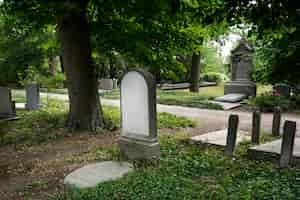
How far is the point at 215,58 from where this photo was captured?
3791 centimetres

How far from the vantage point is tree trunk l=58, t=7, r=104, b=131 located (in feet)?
27.1

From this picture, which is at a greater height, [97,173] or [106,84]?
[106,84]

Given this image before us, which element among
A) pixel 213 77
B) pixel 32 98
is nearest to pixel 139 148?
pixel 32 98

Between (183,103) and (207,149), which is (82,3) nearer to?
(207,149)

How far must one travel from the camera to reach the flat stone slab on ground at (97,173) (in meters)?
4.62

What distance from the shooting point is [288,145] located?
5293mm

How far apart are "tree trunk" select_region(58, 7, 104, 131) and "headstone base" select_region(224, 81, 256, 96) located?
1092 centimetres

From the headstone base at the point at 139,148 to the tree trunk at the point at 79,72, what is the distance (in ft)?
8.48

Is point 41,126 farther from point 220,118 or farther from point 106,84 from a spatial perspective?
point 106,84

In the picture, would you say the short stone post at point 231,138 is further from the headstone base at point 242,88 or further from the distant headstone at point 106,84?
the distant headstone at point 106,84

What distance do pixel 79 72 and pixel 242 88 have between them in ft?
37.5

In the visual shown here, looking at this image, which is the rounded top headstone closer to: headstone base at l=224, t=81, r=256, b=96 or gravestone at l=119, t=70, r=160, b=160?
gravestone at l=119, t=70, r=160, b=160

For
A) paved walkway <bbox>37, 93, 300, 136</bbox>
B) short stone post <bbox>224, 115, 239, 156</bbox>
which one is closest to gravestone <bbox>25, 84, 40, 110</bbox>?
paved walkway <bbox>37, 93, 300, 136</bbox>

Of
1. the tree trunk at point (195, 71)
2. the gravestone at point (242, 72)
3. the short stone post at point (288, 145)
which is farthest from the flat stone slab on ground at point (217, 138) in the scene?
the tree trunk at point (195, 71)
